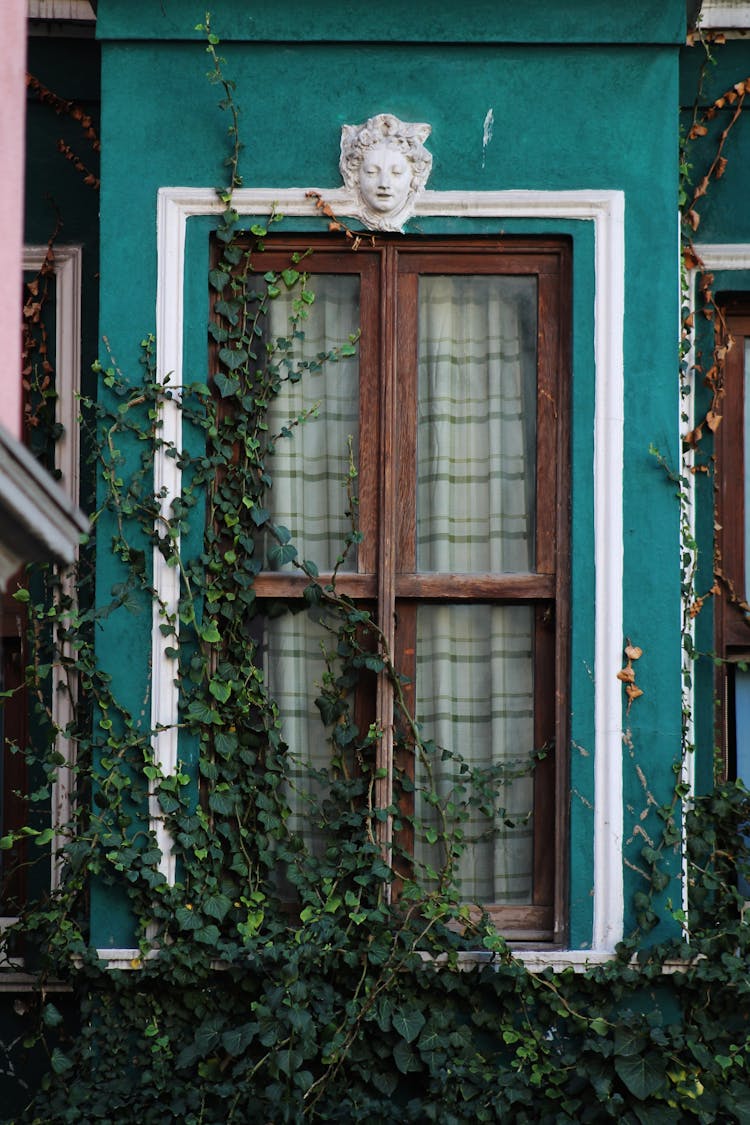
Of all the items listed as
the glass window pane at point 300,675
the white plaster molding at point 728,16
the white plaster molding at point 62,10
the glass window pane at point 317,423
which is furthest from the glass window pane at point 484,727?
the white plaster molding at point 62,10

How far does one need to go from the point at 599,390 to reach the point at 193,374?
140cm

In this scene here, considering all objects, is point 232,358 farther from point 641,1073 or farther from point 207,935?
point 641,1073

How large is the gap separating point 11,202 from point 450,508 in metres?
1.99

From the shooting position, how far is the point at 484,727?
18.7 feet

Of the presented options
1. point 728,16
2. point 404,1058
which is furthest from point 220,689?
point 728,16

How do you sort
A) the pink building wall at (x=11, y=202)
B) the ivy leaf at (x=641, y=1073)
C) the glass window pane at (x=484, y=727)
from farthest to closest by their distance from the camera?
the glass window pane at (x=484, y=727) → the ivy leaf at (x=641, y=1073) → the pink building wall at (x=11, y=202)

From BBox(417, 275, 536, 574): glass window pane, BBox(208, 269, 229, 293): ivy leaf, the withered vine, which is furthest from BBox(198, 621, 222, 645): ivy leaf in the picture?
BBox(208, 269, 229, 293): ivy leaf

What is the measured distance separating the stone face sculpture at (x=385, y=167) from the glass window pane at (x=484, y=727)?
138 centimetres

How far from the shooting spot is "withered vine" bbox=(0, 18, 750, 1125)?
530 centimetres

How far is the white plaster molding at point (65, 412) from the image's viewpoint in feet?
19.6

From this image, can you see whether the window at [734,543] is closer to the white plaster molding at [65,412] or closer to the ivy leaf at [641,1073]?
the ivy leaf at [641,1073]

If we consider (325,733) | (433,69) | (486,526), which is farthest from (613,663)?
(433,69)

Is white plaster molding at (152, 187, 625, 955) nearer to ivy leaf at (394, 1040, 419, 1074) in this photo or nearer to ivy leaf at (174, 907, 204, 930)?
ivy leaf at (174, 907, 204, 930)

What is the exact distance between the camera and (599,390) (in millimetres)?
5551
